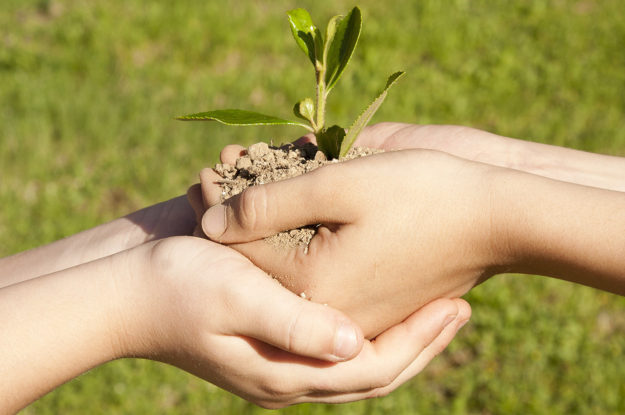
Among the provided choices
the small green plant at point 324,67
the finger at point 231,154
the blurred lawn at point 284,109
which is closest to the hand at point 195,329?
the finger at point 231,154

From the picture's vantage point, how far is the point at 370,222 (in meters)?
1.66

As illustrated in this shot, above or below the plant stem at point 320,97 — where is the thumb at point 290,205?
below

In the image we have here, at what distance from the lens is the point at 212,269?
1661 millimetres

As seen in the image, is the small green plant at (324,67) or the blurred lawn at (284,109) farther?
the blurred lawn at (284,109)

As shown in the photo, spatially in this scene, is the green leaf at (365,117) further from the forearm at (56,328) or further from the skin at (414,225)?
the forearm at (56,328)

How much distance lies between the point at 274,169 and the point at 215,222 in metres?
0.24

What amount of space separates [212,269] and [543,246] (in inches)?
33.0

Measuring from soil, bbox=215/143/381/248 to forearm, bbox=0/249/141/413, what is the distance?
1.30 feet

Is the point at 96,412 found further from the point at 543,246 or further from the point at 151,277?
the point at 543,246

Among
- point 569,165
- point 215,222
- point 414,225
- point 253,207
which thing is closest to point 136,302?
point 215,222

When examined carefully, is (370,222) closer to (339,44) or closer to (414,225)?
(414,225)

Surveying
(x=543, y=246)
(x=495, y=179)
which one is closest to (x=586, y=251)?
(x=543, y=246)

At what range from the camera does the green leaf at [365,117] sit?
1.75 meters

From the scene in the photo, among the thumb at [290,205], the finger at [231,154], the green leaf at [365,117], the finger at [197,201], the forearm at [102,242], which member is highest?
the green leaf at [365,117]
